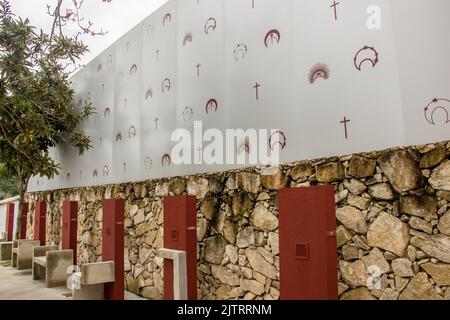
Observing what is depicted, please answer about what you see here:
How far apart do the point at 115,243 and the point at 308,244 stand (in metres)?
3.06

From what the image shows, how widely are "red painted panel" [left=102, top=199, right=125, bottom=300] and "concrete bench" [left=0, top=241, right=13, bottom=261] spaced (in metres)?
5.82

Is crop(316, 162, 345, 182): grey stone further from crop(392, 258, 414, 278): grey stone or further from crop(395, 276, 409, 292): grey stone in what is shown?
crop(395, 276, 409, 292): grey stone

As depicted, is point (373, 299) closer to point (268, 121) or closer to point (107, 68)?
point (268, 121)

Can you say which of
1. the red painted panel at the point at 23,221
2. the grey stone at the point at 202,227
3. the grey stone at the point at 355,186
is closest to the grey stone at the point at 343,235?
→ the grey stone at the point at 355,186

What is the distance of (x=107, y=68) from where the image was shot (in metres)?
7.92

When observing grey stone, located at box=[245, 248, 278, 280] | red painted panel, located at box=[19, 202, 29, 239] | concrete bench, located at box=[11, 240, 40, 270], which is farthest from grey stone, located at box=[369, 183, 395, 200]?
red painted panel, located at box=[19, 202, 29, 239]

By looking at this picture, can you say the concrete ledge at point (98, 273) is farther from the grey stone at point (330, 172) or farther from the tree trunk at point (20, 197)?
the tree trunk at point (20, 197)

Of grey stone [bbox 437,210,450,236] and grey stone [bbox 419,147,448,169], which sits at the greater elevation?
grey stone [bbox 419,147,448,169]

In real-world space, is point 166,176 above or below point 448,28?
below

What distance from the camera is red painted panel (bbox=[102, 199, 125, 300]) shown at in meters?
4.80

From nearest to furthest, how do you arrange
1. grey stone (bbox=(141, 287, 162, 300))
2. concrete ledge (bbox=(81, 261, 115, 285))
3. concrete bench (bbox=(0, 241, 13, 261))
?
concrete ledge (bbox=(81, 261, 115, 285)), grey stone (bbox=(141, 287, 162, 300)), concrete bench (bbox=(0, 241, 13, 261))

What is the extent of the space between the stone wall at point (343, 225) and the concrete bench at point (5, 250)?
4941 mm

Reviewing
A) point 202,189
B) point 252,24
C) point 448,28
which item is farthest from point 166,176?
point 448,28

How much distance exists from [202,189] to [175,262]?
133cm
